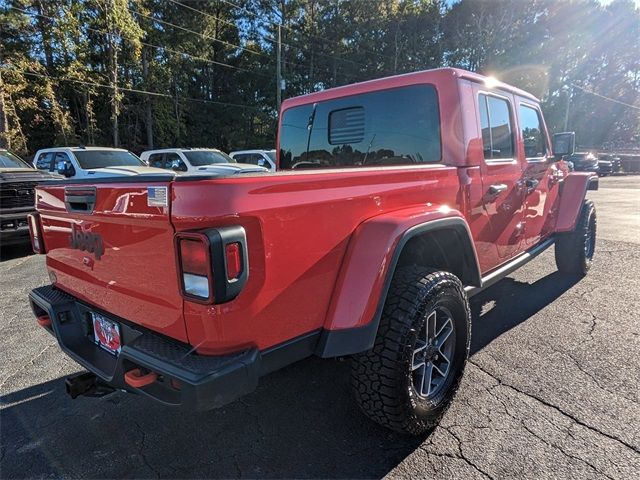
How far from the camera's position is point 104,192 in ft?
6.11

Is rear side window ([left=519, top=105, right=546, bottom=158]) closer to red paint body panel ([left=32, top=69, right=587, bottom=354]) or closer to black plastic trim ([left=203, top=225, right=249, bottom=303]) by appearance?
red paint body panel ([left=32, top=69, right=587, bottom=354])

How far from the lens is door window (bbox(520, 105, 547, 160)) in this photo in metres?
3.74

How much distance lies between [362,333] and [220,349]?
67cm

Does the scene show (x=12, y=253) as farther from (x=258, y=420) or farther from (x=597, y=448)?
(x=597, y=448)

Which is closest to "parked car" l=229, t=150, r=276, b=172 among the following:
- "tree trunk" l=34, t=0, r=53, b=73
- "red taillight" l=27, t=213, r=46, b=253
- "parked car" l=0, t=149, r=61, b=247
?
"parked car" l=0, t=149, r=61, b=247

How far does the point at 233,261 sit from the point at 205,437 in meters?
1.36

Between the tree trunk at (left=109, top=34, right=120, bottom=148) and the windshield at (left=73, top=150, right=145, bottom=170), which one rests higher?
the tree trunk at (left=109, top=34, right=120, bottom=148)

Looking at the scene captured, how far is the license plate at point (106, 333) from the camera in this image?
6.73 ft

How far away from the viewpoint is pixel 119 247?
74.4 inches

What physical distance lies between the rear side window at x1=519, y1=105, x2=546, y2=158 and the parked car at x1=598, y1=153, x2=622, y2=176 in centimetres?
2606

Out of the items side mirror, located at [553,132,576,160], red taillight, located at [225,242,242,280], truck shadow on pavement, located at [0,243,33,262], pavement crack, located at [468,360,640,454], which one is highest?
side mirror, located at [553,132,576,160]

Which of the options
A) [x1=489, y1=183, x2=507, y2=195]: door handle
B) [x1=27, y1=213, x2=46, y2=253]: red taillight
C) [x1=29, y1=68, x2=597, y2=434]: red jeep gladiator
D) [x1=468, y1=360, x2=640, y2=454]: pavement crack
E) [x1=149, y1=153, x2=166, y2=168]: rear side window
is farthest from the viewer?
[x1=149, y1=153, x2=166, y2=168]: rear side window

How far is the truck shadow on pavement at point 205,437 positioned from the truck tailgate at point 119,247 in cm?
80

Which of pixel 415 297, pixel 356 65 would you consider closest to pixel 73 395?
pixel 415 297
